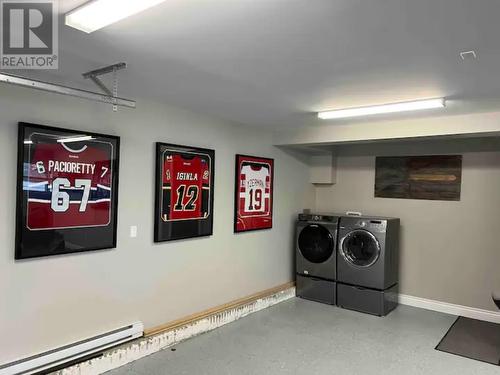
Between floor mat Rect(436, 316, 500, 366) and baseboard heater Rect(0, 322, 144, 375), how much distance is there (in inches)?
118

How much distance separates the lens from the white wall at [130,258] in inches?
108

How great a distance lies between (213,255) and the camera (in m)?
4.34

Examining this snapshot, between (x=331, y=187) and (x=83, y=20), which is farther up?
(x=83, y=20)

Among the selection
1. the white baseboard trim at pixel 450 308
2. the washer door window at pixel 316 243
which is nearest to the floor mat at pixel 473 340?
the white baseboard trim at pixel 450 308

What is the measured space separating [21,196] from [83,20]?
1501 mm

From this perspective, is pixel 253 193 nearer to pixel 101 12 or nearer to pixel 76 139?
pixel 76 139

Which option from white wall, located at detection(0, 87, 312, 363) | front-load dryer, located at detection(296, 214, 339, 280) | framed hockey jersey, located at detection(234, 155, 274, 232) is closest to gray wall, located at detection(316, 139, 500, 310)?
front-load dryer, located at detection(296, 214, 339, 280)

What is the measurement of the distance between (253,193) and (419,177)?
90.1 inches

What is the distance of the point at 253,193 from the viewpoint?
4.90m

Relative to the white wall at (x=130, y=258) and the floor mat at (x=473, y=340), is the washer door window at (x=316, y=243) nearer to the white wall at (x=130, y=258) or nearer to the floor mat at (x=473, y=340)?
the white wall at (x=130, y=258)

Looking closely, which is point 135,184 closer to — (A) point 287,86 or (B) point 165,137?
(B) point 165,137

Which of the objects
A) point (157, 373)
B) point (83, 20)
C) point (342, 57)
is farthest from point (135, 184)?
point (342, 57)

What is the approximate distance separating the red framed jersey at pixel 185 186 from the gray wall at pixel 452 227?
105 inches

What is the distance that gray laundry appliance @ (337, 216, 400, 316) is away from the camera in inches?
189
